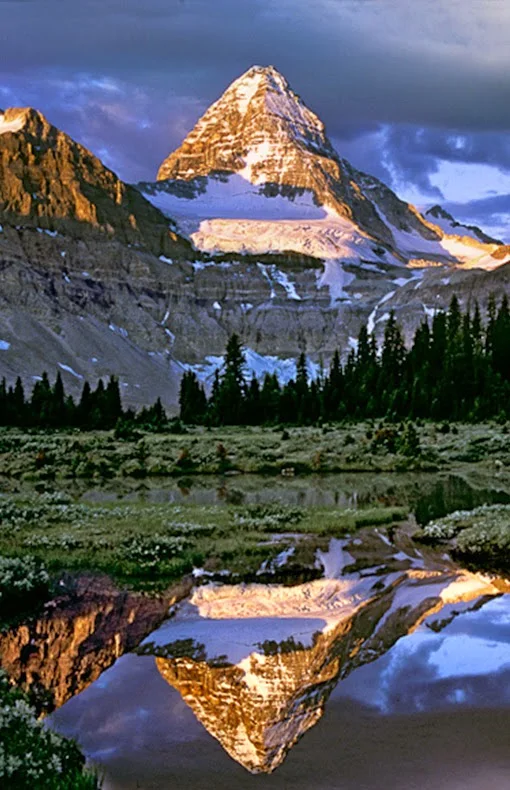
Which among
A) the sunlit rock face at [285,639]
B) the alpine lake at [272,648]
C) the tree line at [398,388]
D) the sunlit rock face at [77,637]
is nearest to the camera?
the alpine lake at [272,648]

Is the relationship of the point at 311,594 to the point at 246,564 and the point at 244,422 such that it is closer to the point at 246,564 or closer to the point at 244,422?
the point at 246,564

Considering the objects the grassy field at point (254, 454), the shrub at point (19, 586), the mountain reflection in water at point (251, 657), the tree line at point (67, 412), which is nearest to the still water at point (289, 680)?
the mountain reflection in water at point (251, 657)

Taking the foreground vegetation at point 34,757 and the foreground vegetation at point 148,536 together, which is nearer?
the foreground vegetation at point 34,757

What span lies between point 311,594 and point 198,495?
2292 centimetres

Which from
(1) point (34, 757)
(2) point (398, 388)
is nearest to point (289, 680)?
(1) point (34, 757)

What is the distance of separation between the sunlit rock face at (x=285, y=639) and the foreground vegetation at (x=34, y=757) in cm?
172

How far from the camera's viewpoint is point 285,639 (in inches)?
580

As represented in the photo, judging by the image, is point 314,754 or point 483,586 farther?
point 483,586

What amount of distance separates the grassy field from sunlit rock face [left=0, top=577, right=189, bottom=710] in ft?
Answer: 95.1

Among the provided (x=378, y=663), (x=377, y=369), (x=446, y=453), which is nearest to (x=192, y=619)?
(x=378, y=663)

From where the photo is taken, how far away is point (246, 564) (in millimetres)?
21406

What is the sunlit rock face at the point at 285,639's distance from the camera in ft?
36.7

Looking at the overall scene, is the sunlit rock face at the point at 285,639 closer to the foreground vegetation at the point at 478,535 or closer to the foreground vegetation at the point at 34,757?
the foreground vegetation at the point at 478,535

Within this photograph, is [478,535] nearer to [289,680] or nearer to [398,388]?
[289,680]
